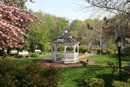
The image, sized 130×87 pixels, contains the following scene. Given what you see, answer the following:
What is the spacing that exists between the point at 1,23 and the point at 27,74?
2.28 metres

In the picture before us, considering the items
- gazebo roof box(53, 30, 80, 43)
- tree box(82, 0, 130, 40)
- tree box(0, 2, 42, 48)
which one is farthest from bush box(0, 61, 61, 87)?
gazebo roof box(53, 30, 80, 43)

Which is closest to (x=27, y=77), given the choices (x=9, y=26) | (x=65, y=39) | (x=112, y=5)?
(x=9, y=26)

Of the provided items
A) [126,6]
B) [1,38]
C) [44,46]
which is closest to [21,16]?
[1,38]

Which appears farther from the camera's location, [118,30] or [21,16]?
[118,30]

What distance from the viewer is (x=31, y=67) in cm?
521

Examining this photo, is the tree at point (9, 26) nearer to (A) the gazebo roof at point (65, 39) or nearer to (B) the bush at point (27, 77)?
(B) the bush at point (27, 77)

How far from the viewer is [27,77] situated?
4605 millimetres

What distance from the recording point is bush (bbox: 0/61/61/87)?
4.26m

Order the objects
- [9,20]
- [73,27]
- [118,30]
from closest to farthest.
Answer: [9,20] < [118,30] < [73,27]

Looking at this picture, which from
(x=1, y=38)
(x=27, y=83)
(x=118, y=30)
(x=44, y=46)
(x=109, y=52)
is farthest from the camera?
(x=44, y=46)

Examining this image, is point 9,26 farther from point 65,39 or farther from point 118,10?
point 65,39

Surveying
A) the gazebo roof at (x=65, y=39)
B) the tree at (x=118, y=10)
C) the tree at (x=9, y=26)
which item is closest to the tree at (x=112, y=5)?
the tree at (x=118, y=10)

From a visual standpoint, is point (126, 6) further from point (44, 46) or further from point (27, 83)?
point (44, 46)

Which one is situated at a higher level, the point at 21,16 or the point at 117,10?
the point at 117,10
